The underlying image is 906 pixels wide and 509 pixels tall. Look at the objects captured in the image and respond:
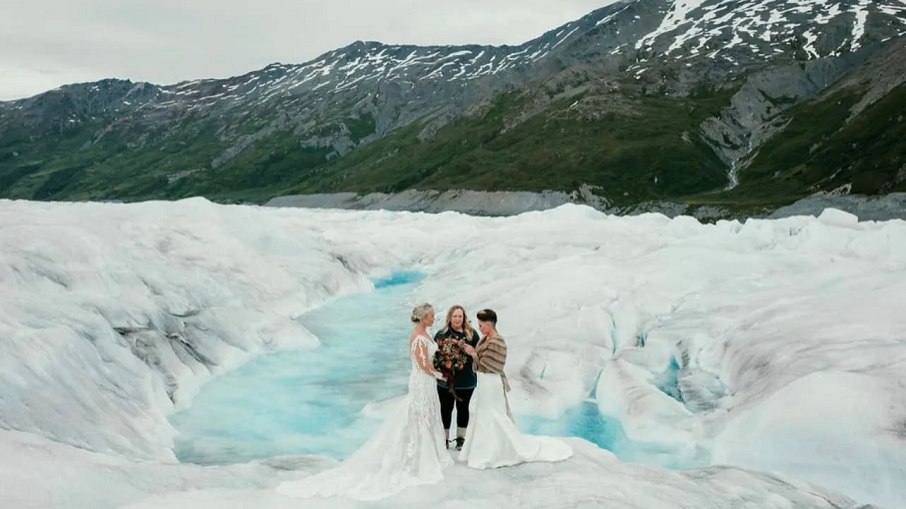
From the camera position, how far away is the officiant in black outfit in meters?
11.8

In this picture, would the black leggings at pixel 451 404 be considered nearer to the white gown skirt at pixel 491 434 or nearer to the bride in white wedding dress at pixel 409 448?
the white gown skirt at pixel 491 434

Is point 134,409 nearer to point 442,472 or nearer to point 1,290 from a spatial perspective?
point 1,290

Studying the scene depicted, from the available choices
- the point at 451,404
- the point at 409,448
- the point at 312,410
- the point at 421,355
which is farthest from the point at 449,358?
the point at 312,410

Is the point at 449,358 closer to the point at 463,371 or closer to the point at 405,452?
the point at 463,371

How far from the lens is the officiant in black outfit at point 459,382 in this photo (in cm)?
1175

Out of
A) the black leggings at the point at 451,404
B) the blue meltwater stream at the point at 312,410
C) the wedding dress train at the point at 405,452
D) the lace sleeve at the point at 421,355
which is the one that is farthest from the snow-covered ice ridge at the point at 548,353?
the lace sleeve at the point at 421,355

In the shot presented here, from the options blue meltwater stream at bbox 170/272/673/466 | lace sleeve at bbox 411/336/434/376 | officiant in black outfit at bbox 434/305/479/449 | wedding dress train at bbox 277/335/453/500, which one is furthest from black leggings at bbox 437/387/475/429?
blue meltwater stream at bbox 170/272/673/466

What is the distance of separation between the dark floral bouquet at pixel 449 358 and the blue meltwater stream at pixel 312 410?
9.15 metres

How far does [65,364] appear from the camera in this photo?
61.3 feet

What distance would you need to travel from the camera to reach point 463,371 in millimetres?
12000

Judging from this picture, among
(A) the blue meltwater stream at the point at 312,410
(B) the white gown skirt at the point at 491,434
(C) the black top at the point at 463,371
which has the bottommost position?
(A) the blue meltwater stream at the point at 312,410

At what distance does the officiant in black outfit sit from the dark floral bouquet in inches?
2.9

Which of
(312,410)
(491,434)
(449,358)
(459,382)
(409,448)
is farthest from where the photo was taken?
(312,410)

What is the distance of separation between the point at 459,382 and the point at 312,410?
13.1 metres
